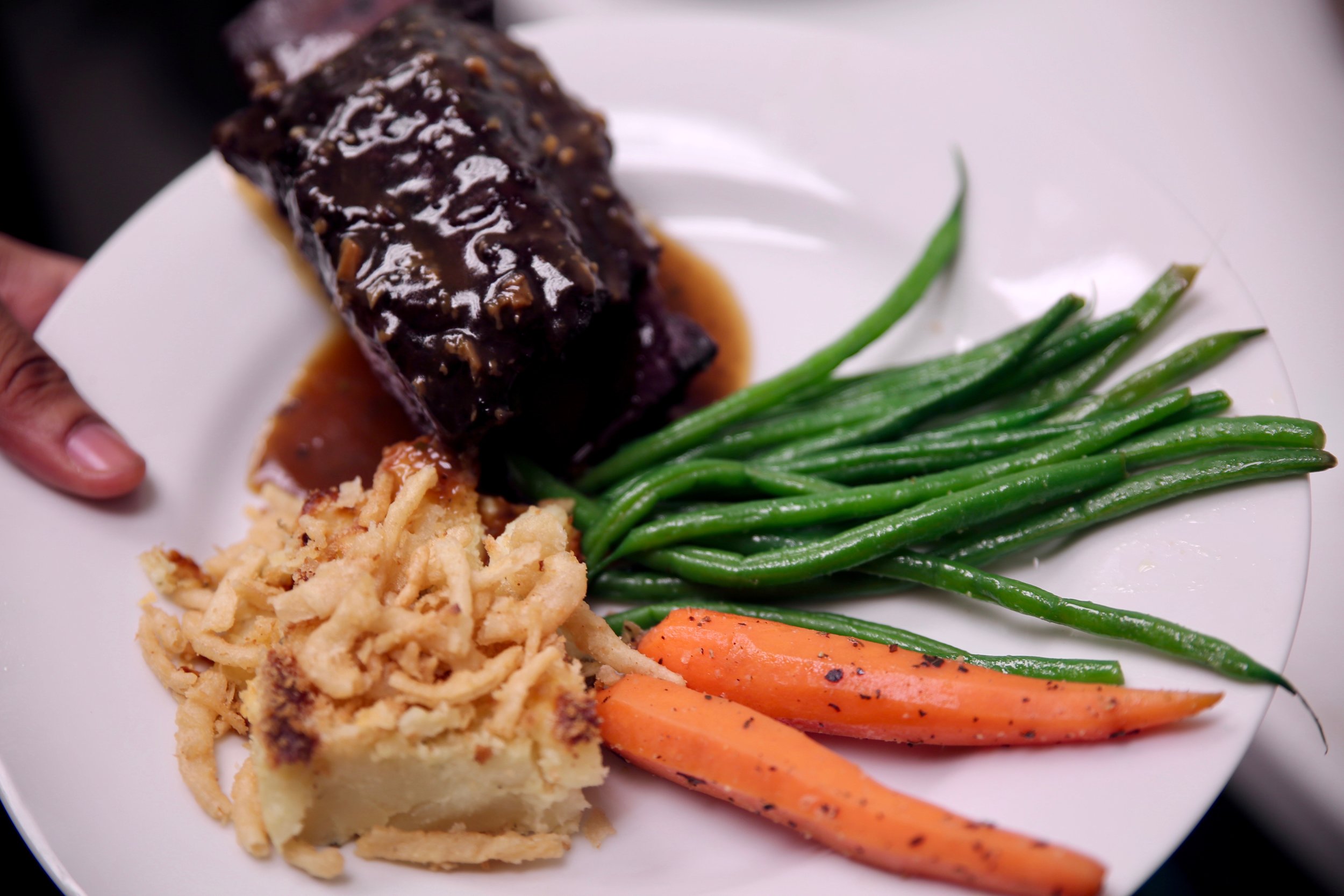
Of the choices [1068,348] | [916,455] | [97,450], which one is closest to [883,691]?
[916,455]

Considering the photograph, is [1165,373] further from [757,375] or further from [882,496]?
[757,375]

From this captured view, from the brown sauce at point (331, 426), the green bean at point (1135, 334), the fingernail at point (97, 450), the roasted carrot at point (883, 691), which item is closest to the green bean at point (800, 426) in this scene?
the green bean at point (1135, 334)

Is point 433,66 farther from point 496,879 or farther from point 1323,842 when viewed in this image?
point 1323,842

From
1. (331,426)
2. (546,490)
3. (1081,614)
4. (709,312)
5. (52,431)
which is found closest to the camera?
(1081,614)

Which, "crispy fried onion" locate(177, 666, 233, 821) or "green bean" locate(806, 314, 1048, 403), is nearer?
"crispy fried onion" locate(177, 666, 233, 821)

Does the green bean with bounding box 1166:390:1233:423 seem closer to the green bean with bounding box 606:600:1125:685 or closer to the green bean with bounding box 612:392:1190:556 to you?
the green bean with bounding box 612:392:1190:556

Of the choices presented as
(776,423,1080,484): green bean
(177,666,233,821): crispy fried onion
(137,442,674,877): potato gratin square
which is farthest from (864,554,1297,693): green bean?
(177,666,233,821): crispy fried onion

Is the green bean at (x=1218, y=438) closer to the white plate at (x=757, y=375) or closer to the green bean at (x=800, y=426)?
the white plate at (x=757, y=375)

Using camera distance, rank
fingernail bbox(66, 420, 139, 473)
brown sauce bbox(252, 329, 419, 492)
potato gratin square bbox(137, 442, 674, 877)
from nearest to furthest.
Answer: potato gratin square bbox(137, 442, 674, 877) → fingernail bbox(66, 420, 139, 473) → brown sauce bbox(252, 329, 419, 492)
